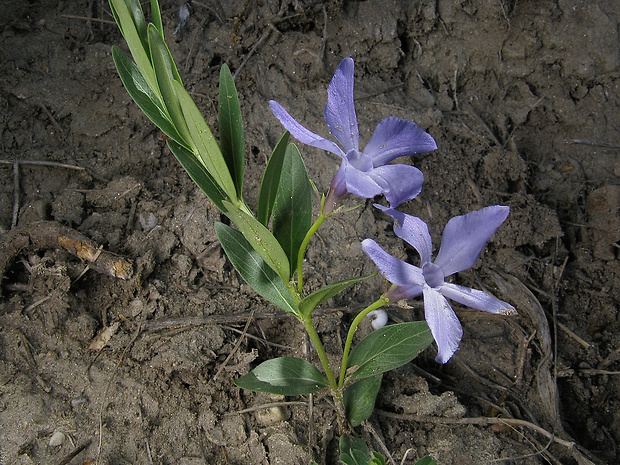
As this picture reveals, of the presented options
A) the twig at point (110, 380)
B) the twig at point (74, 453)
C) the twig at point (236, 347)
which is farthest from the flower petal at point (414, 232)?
the twig at point (74, 453)

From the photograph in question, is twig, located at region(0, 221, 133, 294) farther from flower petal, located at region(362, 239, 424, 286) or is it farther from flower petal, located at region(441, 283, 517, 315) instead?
flower petal, located at region(441, 283, 517, 315)

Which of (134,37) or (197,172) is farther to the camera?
(197,172)

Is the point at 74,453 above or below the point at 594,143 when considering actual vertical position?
below

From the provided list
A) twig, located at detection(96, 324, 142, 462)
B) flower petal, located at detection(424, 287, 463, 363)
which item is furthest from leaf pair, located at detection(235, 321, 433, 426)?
twig, located at detection(96, 324, 142, 462)

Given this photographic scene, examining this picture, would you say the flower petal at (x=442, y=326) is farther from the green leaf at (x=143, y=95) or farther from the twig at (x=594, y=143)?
the twig at (x=594, y=143)

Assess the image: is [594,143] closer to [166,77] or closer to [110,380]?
[166,77]

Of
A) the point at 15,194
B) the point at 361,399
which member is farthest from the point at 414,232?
the point at 15,194

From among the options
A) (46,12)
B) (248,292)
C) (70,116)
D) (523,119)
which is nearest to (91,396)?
(248,292)
